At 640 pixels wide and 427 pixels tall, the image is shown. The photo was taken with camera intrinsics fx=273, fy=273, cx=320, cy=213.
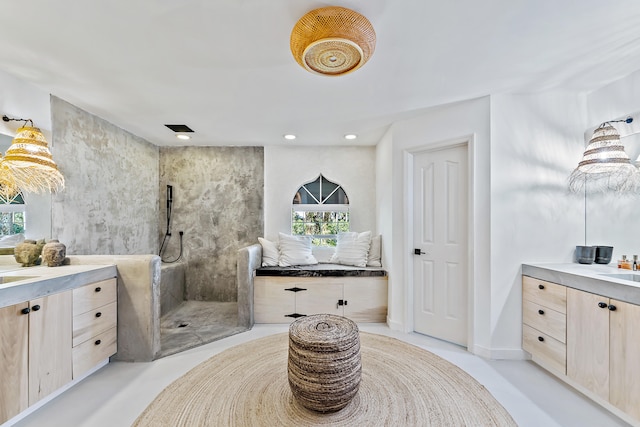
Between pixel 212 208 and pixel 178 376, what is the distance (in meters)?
2.49

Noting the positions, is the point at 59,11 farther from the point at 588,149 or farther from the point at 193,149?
the point at 588,149

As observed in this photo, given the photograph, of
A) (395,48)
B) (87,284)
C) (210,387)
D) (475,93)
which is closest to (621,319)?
(475,93)

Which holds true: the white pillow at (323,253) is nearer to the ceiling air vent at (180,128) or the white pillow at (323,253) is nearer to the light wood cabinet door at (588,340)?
the ceiling air vent at (180,128)

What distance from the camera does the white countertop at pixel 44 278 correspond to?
1635 mm

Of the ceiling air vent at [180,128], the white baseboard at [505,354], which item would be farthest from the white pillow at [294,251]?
the white baseboard at [505,354]

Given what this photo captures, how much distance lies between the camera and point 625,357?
1.67m

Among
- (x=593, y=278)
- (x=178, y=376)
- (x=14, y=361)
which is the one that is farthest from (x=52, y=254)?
(x=593, y=278)

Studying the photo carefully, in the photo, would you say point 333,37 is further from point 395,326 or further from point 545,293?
point 395,326

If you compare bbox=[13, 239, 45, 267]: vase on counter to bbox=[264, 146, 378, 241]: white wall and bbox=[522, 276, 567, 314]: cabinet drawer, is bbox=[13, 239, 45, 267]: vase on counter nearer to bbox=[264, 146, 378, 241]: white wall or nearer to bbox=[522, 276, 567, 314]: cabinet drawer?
bbox=[264, 146, 378, 241]: white wall

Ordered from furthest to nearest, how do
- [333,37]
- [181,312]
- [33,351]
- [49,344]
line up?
1. [181,312]
2. [49,344]
3. [33,351]
4. [333,37]

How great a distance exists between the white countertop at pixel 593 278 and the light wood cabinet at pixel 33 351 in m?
3.68

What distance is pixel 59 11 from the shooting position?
4.85 ft

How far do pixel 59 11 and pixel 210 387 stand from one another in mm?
2476

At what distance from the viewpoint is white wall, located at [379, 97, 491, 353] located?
254 cm
